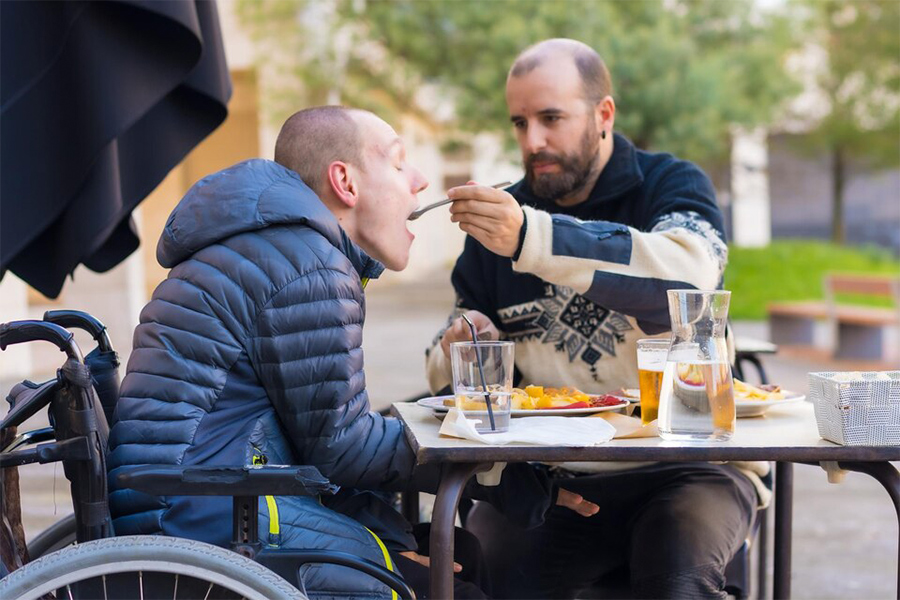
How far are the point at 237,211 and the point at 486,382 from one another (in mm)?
583

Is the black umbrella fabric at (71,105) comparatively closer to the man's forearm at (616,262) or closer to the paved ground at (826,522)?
the paved ground at (826,522)

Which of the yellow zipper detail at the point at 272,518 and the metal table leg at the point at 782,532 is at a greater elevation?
the yellow zipper detail at the point at 272,518

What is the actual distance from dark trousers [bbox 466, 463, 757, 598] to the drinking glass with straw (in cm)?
72

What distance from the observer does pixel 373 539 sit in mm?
2186

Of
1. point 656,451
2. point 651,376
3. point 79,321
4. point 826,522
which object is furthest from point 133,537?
point 826,522

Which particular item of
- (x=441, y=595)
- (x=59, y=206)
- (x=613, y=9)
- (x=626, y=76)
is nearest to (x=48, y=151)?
(x=59, y=206)

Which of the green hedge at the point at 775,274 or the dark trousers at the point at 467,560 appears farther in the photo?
the green hedge at the point at 775,274

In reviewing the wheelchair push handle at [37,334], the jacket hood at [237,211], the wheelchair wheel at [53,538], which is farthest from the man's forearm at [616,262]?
the wheelchair wheel at [53,538]

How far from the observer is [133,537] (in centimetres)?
181

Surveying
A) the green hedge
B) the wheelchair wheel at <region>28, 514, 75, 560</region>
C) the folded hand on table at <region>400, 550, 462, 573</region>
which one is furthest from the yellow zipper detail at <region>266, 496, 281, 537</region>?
the green hedge

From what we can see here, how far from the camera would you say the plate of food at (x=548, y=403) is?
7.84 ft

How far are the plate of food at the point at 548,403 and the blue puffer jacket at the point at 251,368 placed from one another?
1.12 feet

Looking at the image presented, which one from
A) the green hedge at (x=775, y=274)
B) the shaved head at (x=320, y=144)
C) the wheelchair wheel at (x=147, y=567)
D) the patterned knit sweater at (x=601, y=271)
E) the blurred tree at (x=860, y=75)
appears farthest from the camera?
the blurred tree at (x=860, y=75)

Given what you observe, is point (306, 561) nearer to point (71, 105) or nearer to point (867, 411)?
point (867, 411)
